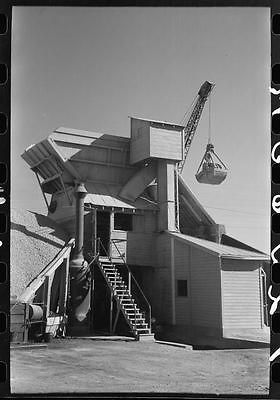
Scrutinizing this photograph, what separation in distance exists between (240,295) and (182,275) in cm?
289

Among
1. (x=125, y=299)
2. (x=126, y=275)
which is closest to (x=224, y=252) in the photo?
(x=125, y=299)

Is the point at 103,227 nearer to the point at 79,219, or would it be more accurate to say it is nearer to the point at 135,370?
the point at 79,219

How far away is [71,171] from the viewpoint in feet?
76.8

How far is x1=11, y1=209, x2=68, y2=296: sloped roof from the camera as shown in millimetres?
19391

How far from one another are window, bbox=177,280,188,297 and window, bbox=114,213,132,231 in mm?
3782

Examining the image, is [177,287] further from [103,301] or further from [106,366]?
[106,366]

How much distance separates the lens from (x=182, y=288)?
72.4 ft

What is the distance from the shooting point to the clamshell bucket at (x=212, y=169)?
818 inches

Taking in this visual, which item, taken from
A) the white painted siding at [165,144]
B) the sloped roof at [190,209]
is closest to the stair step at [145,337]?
the white painted siding at [165,144]

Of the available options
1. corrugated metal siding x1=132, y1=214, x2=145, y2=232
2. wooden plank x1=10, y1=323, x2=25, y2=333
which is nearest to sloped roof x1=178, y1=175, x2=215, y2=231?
corrugated metal siding x1=132, y1=214, x2=145, y2=232

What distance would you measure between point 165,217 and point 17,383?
47.4 ft

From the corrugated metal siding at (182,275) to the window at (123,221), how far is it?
9.61 ft

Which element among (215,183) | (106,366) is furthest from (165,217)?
(106,366)

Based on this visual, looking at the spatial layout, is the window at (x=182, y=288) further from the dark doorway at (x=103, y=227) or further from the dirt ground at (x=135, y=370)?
the dirt ground at (x=135, y=370)
